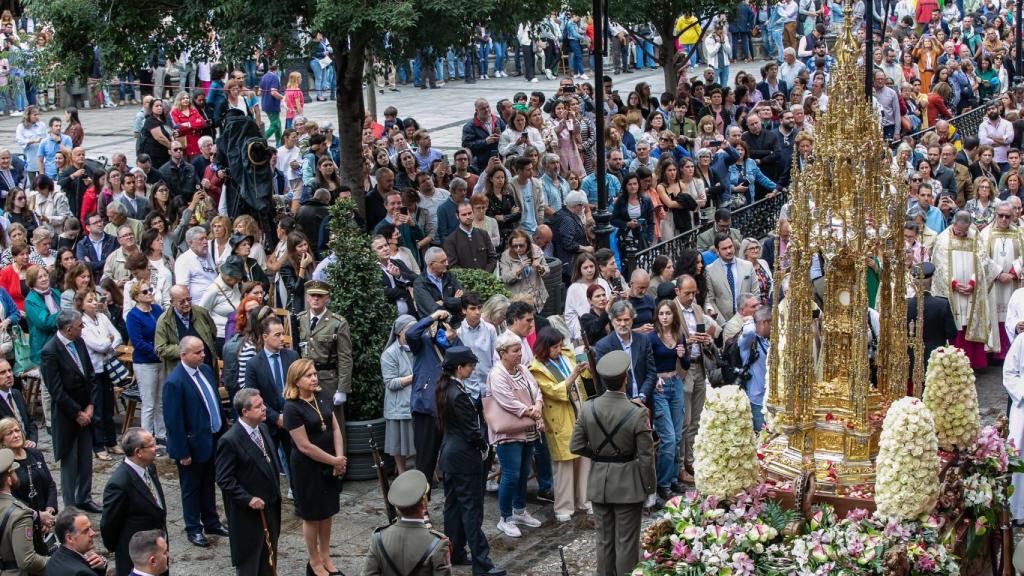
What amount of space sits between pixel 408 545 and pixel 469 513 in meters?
2.61

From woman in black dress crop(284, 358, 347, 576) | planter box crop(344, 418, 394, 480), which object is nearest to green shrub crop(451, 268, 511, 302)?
planter box crop(344, 418, 394, 480)

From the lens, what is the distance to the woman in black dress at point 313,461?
11688mm

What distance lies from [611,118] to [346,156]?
532 centimetres

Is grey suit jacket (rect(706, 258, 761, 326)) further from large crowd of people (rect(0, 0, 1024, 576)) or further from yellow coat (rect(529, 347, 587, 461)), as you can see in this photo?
yellow coat (rect(529, 347, 587, 461))

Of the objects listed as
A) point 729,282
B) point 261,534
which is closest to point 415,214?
point 729,282

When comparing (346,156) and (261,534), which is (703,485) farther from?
(346,156)

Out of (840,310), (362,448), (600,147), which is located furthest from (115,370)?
(840,310)

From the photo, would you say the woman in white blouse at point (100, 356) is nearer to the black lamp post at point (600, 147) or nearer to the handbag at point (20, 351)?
the handbag at point (20, 351)

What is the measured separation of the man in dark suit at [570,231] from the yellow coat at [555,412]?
4.26 metres

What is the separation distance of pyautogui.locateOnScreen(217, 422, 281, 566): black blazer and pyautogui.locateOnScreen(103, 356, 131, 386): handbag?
11.3ft

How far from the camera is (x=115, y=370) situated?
14.4 m

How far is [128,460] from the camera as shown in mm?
10883

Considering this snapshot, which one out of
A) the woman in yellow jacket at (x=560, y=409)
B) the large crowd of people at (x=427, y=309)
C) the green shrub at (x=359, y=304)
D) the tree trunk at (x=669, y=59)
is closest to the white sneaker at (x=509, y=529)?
the large crowd of people at (x=427, y=309)

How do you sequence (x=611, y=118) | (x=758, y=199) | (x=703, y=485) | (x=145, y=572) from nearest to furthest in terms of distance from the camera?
(x=145, y=572), (x=703, y=485), (x=758, y=199), (x=611, y=118)
